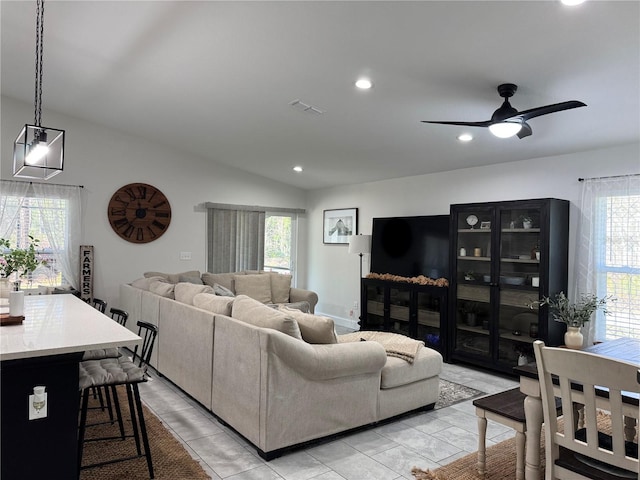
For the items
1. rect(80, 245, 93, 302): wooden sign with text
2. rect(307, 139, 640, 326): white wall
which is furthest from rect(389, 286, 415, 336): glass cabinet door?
rect(80, 245, 93, 302): wooden sign with text

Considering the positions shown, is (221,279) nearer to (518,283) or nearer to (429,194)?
(429,194)

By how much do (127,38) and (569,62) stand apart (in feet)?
11.2

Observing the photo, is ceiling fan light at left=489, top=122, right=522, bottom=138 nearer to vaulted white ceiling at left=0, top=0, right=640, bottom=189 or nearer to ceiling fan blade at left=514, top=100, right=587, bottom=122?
ceiling fan blade at left=514, top=100, right=587, bottom=122

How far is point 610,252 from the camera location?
4281 millimetres

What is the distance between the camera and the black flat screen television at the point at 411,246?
18.4 feet

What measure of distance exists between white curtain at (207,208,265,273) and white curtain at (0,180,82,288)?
1.89 meters

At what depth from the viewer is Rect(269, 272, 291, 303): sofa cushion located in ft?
22.5

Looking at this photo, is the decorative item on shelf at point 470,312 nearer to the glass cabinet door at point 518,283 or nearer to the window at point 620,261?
the glass cabinet door at point 518,283

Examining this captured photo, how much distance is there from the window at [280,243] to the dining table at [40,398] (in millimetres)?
5707

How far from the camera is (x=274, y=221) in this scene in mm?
8000

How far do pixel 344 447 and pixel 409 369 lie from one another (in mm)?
827

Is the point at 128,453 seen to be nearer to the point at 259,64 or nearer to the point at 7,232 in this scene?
the point at 259,64

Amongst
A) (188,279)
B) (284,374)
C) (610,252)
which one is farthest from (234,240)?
(610,252)

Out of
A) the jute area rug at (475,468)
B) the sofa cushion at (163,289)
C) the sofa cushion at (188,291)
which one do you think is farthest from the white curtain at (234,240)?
the jute area rug at (475,468)
